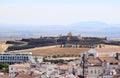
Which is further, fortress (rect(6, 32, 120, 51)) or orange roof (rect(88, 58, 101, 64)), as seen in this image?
fortress (rect(6, 32, 120, 51))

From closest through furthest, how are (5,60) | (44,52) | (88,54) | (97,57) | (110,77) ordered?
(110,77)
(97,57)
(88,54)
(5,60)
(44,52)

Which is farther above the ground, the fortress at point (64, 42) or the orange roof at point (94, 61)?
the orange roof at point (94, 61)

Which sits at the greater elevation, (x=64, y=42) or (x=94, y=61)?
(x=94, y=61)

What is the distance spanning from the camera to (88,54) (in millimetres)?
66062

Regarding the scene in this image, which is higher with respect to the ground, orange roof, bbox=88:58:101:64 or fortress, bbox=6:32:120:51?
orange roof, bbox=88:58:101:64

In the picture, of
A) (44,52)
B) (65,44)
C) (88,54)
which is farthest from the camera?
(65,44)

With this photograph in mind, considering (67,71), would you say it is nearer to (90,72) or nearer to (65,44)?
(90,72)

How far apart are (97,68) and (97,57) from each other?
896cm

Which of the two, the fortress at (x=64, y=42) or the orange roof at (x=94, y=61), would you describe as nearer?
the orange roof at (x=94, y=61)

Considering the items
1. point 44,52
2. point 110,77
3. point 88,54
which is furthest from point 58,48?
point 110,77

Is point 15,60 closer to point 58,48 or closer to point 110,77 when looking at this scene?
point 58,48

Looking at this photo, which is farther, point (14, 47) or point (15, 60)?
point (14, 47)

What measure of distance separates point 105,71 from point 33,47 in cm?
6969

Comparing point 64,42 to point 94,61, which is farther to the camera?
point 64,42
